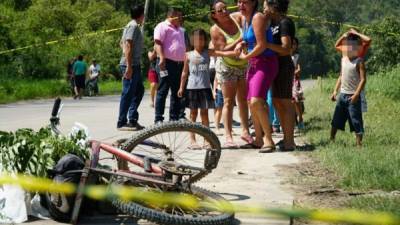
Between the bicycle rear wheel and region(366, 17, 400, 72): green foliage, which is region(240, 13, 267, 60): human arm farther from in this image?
region(366, 17, 400, 72): green foliage

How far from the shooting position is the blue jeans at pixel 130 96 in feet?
34.3

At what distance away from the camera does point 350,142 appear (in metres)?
8.79

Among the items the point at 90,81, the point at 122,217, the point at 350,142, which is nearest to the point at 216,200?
the point at 122,217

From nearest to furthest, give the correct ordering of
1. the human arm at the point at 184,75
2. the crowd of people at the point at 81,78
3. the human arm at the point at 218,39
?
the human arm at the point at 218,39 < the human arm at the point at 184,75 < the crowd of people at the point at 81,78

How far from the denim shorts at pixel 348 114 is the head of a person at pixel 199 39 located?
183 cm

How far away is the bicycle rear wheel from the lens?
14.8 ft

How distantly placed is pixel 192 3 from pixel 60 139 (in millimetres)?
55444

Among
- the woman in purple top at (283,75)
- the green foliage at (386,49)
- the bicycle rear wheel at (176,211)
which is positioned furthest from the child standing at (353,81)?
the green foliage at (386,49)

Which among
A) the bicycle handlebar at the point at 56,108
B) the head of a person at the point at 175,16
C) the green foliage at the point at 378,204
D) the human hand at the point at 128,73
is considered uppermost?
the head of a person at the point at 175,16

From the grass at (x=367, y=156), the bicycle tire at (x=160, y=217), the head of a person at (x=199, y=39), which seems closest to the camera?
the bicycle tire at (x=160, y=217)

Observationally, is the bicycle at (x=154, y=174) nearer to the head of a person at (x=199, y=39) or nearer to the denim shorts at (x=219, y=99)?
the head of a person at (x=199, y=39)

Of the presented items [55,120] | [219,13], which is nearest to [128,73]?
[219,13]

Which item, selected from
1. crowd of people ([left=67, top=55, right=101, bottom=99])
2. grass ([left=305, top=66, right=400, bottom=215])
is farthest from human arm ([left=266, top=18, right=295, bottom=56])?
crowd of people ([left=67, top=55, right=101, bottom=99])

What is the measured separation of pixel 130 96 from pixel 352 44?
3.50 metres
